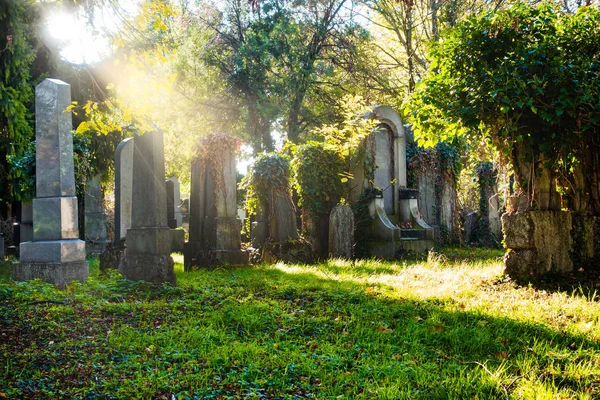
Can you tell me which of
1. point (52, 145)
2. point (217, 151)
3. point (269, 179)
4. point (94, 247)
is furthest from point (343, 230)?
point (94, 247)

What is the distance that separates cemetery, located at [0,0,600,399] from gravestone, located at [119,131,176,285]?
0.03 metres

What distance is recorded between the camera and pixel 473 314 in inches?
204

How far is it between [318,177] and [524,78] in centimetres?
517

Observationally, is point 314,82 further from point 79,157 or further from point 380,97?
point 79,157

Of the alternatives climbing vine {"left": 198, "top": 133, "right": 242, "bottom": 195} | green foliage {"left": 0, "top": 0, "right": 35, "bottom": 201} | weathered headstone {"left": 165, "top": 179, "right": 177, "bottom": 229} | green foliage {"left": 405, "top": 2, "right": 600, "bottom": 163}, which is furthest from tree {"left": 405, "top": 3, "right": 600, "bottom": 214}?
green foliage {"left": 0, "top": 0, "right": 35, "bottom": 201}

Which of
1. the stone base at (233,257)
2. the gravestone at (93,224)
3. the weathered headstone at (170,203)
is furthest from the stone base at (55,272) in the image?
the gravestone at (93,224)

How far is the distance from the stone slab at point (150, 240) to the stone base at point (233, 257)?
235 cm

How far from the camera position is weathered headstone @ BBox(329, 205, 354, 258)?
1037cm

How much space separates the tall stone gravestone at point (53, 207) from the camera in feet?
23.2

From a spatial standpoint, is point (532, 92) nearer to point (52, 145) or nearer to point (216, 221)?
point (216, 221)

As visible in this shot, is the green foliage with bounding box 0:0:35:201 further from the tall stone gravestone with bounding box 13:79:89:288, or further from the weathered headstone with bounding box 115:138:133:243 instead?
the tall stone gravestone with bounding box 13:79:89:288

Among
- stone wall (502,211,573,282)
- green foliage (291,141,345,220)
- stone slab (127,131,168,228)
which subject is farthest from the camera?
green foliage (291,141,345,220)

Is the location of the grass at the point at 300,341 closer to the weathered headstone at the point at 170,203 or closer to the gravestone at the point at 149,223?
the gravestone at the point at 149,223

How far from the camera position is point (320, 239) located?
11.0 meters
